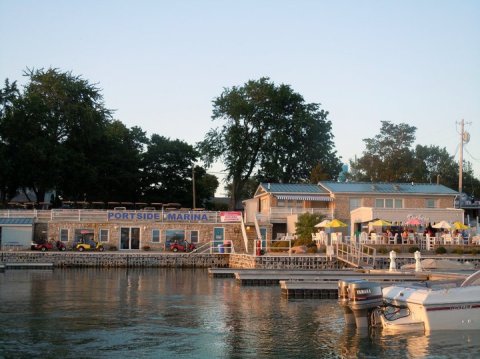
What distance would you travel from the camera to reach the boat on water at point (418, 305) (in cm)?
1930

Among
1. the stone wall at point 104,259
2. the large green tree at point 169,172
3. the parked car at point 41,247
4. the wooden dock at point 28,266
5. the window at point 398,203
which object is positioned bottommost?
the wooden dock at point 28,266

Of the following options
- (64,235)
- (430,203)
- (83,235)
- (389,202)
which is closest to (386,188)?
(389,202)

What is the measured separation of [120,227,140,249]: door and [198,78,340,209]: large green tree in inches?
935

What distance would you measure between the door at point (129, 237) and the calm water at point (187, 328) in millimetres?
19071

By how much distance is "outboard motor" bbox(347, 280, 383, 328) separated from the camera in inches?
759

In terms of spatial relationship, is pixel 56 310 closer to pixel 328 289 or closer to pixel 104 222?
pixel 328 289

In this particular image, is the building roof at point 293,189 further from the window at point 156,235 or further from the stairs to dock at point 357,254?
the stairs to dock at point 357,254

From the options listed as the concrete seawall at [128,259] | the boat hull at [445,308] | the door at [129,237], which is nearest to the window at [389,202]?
the concrete seawall at [128,259]

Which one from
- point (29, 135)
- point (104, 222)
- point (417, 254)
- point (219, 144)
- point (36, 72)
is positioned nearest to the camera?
point (417, 254)

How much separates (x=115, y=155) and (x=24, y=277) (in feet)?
107

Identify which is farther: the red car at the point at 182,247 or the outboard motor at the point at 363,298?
the red car at the point at 182,247

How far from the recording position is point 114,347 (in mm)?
17734

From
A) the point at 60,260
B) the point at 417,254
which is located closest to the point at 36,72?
the point at 60,260

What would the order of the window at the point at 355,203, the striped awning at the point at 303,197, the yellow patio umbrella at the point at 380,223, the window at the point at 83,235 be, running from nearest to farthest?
1. the yellow patio umbrella at the point at 380,223
2. the window at the point at 83,235
3. the window at the point at 355,203
4. the striped awning at the point at 303,197
